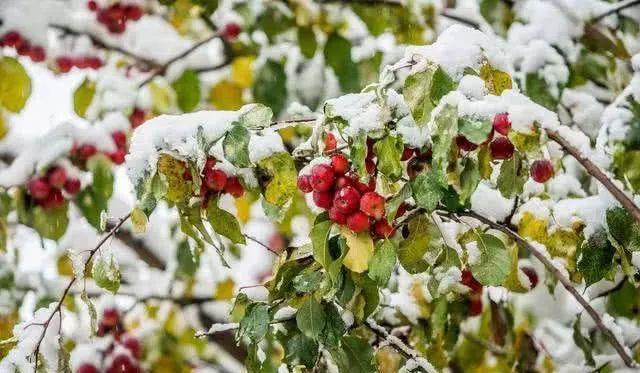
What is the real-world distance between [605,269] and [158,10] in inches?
89.7

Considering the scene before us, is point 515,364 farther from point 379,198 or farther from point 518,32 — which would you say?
point 379,198

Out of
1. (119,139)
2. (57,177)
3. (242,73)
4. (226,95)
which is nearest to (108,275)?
(57,177)

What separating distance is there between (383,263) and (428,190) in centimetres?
11

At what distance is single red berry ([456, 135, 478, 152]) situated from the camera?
35.8 inches

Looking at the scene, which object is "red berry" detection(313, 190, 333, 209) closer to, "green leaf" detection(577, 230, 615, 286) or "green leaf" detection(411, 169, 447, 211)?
"green leaf" detection(411, 169, 447, 211)

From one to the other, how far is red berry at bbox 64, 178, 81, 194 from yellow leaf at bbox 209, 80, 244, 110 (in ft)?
3.12

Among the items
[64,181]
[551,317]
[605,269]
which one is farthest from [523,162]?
[551,317]

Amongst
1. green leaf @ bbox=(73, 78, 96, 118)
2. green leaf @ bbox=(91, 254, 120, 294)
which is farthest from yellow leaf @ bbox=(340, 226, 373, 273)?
green leaf @ bbox=(73, 78, 96, 118)

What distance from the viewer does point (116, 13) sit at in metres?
2.33

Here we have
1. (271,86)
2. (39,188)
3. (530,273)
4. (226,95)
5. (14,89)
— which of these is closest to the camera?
(530,273)

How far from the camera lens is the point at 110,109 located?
210 cm

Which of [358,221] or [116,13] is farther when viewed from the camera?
[116,13]

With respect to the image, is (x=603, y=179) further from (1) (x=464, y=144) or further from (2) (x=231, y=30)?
(2) (x=231, y=30)

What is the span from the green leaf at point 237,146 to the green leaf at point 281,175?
46 millimetres
